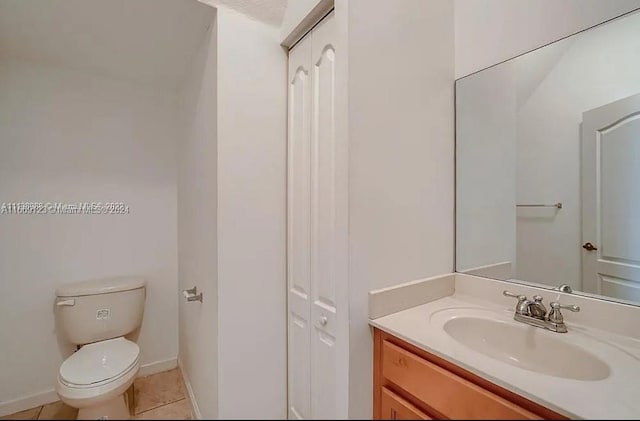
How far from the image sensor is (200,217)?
107 cm

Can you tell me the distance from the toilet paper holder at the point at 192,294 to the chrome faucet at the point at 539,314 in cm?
111

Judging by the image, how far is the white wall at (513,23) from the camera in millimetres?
1042

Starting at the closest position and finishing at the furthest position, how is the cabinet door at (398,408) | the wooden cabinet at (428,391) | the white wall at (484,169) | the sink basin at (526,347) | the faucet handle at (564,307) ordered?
the wooden cabinet at (428,391) → the cabinet door at (398,408) → the sink basin at (526,347) → the faucet handle at (564,307) → the white wall at (484,169)

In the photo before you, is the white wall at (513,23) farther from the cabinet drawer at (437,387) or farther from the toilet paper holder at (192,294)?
the toilet paper holder at (192,294)

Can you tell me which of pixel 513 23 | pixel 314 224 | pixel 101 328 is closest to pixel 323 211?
pixel 314 224

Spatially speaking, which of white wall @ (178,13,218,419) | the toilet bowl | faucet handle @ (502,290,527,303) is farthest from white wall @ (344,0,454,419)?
the toilet bowl

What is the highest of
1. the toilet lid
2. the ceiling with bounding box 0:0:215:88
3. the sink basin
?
the ceiling with bounding box 0:0:215:88

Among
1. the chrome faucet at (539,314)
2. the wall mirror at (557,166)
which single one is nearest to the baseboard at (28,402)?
the chrome faucet at (539,314)

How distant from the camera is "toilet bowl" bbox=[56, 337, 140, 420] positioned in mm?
507

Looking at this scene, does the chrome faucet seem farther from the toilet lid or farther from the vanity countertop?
the toilet lid

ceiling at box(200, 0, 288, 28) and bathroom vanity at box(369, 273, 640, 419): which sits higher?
ceiling at box(200, 0, 288, 28)

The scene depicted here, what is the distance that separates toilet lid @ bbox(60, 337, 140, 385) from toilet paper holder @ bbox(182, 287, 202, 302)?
192 mm

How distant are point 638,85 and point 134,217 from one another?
157 cm

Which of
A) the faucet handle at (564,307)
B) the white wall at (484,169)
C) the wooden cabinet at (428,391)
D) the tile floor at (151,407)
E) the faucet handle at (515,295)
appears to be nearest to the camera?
the tile floor at (151,407)
